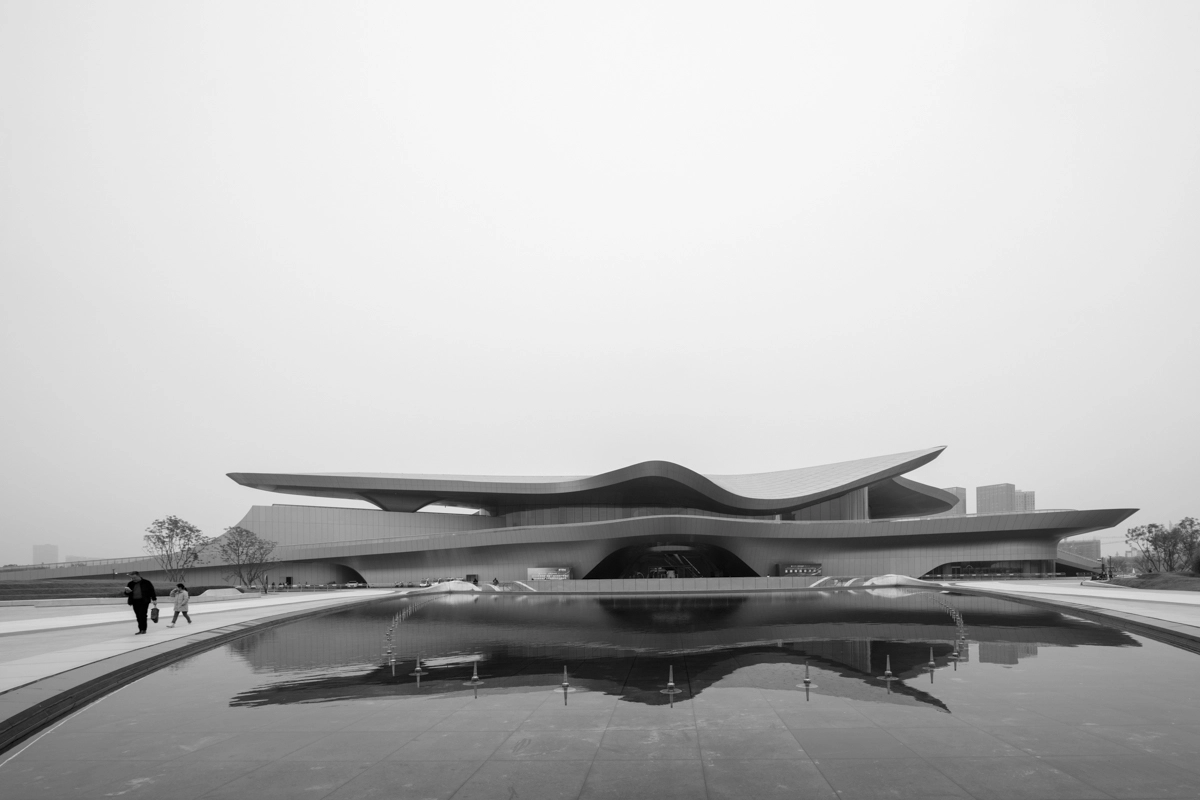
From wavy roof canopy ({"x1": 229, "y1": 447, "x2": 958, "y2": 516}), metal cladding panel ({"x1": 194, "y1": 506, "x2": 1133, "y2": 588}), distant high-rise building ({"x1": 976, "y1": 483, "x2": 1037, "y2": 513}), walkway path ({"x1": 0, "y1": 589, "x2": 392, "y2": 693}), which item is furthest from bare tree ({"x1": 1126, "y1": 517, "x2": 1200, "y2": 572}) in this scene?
distant high-rise building ({"x1": 976, "y1": 483, "x2": 1037, "y2": 513})

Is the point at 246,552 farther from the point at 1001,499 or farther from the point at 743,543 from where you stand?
the point at 1001,499

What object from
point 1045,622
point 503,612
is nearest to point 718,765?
point 1045,622

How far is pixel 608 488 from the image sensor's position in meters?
48.6

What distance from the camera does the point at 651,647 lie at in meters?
13.6

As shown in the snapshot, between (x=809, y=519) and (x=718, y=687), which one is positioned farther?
(x=809, y=519)

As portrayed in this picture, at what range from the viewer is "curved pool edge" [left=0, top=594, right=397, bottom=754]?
310 inches

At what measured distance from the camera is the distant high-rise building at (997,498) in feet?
379

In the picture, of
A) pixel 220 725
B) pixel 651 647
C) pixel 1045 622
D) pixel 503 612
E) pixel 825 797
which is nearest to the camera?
pixel 825 797

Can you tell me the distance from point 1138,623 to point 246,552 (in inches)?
1646

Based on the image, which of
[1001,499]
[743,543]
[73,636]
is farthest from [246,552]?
[1001,499]

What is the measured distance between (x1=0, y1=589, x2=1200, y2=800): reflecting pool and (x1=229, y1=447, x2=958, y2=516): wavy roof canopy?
3240cm

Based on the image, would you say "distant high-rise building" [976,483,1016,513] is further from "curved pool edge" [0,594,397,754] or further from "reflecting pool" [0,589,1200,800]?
"curved pool edge" [0,594,397,754]

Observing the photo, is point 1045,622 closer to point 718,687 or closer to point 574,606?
point 718,687

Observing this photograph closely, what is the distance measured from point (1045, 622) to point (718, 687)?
11808 millimetres
